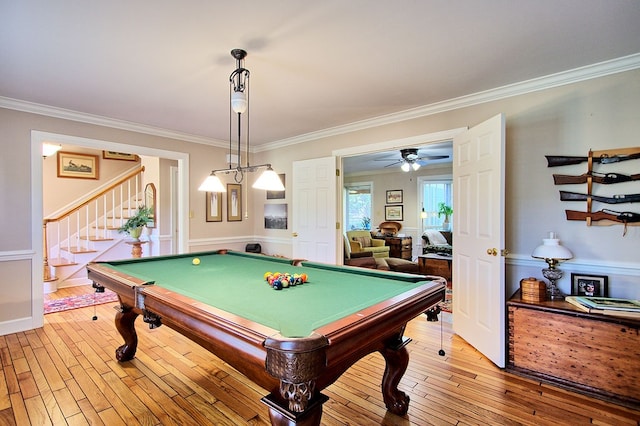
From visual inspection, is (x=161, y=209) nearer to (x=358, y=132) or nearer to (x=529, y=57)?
(x=358, y=132)

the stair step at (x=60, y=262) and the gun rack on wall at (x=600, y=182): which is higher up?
the gun rack on wall at (x=600, y=182)

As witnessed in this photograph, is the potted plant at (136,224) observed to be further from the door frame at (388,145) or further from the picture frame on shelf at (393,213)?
the picture frame on shelf at (393,213)

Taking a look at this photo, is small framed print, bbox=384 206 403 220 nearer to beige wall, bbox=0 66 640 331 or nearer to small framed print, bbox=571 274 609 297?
beige wall, bbox=0 66 640 331

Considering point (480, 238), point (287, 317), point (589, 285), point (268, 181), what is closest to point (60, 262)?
point (268, 181)

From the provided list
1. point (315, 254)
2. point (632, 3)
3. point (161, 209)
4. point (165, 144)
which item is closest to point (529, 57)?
point (632, 3)

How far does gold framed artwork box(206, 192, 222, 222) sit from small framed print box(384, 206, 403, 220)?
16.9 ft

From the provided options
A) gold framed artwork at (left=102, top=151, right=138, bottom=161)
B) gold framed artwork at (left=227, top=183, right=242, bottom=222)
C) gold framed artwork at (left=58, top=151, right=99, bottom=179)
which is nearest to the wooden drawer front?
gold framed artwork at (left=227, top=183, right=242, bottom=222)

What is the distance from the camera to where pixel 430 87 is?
2.81 metres

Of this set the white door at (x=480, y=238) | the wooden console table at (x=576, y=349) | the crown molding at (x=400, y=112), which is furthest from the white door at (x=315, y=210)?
the wooden console table at (x=576, y=349)

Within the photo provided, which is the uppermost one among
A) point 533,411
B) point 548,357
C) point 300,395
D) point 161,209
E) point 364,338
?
point 161,209

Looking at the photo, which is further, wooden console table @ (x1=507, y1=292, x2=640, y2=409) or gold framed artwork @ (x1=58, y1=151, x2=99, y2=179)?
gold framed artwork @ (x1=58, y1=151, x2=99, y2=179)

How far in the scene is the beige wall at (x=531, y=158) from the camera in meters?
2.33

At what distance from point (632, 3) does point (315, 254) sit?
3.65 metres

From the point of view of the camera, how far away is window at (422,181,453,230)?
8195 millimetres
